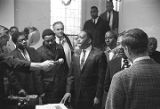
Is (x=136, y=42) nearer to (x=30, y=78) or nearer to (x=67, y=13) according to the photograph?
(x=30, y=78)

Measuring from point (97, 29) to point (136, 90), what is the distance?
3.89 metres

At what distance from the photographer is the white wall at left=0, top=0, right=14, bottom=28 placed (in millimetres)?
6539

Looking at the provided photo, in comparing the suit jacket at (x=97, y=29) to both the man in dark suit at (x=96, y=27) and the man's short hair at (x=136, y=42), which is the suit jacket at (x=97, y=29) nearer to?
the man in dark suit at (x=96, y=27)

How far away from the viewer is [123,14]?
6.70 metres

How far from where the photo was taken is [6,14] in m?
6.55

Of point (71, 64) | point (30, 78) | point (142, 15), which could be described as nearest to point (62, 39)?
point (71, 64)

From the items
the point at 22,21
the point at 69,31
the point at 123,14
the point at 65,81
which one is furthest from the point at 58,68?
the point at 123,14

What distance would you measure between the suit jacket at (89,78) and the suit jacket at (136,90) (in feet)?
8.72

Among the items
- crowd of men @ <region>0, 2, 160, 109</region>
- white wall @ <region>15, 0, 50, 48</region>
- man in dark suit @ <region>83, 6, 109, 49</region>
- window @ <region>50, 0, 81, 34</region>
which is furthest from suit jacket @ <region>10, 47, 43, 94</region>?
man in dark suit @ <region>83, 6, 109, 49</region>

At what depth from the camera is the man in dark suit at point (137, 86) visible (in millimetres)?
2760

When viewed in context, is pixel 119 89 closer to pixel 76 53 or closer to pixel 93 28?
pixel 76 53

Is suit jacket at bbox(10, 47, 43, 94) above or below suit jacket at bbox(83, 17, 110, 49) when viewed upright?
below

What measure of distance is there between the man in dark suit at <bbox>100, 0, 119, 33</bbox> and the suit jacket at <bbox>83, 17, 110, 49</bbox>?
0.32 ft

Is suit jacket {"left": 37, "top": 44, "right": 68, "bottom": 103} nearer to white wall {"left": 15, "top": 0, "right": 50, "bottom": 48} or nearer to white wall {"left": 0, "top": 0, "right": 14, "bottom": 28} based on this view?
white wall {"left": 15, "top": 0, "right": 50, "bottom": 48}
